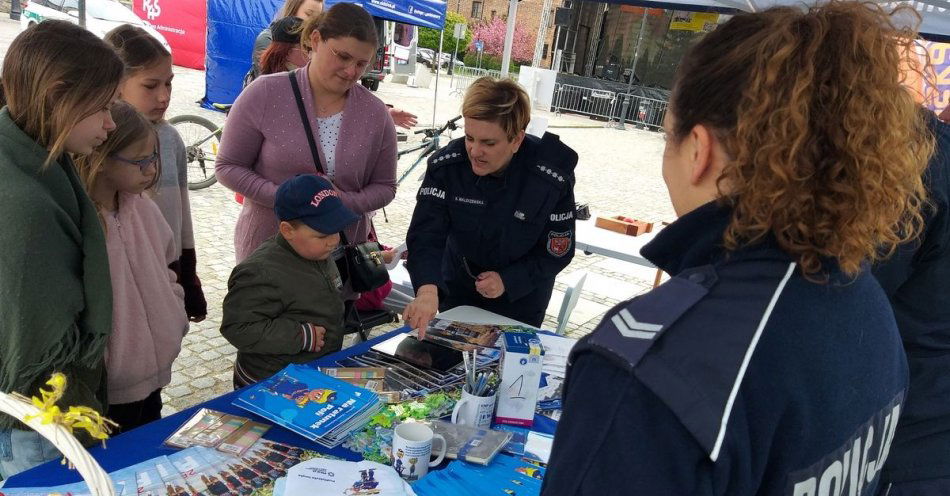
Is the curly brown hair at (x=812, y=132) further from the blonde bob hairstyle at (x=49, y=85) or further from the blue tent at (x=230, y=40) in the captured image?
the blue tent at (x=230, y=40)

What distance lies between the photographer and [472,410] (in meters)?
1.62

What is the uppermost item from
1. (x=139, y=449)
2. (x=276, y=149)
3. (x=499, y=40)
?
(x=499, y=40)

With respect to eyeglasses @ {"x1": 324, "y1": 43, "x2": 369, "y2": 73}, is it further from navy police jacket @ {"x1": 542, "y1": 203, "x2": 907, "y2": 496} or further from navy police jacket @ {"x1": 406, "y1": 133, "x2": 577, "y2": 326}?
navy police jacket @ {"x1": 542, "y1": 203, "x2": 907, "y2": 496}

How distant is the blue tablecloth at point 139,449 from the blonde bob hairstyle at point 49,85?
653mm

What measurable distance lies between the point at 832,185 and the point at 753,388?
249 millimetres

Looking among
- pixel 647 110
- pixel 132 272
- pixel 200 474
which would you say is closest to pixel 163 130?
pixel 132 272

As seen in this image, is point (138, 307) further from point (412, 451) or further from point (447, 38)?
point (447, 38)

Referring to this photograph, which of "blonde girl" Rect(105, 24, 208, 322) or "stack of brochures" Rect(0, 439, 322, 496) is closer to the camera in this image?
"stack of brochures" Rect(0, 439, 322, 496)

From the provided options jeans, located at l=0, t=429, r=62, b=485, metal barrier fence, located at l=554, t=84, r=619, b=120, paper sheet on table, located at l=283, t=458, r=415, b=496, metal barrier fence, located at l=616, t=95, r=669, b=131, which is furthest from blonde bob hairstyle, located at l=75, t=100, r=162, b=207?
metal barrier fence, located at l=554, t=84, r=619, b=120

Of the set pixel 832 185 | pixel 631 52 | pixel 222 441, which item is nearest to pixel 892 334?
pixel 832 185

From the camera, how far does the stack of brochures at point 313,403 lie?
151 centimetres

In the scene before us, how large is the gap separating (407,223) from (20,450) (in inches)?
203

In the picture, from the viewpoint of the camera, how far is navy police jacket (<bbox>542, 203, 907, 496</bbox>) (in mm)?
672

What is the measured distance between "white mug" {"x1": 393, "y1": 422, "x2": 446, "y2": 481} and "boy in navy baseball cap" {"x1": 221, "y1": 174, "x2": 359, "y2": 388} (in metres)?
0.70
